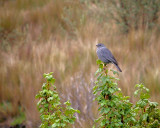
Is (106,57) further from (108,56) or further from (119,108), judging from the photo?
(119,108)

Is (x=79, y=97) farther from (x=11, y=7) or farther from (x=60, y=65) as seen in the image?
(x=11, y=7)

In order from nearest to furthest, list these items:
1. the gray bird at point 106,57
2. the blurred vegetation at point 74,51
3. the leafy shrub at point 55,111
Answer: the leafy shrub at point 55,111 < the gray bird at point 106,57 < the blurred vegetation at point 74,51

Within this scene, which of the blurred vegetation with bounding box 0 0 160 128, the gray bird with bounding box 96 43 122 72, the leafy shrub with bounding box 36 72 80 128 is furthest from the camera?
the blurred vegetation with bounding box 0 0 160 128

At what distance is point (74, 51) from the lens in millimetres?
5465

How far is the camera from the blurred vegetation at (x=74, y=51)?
412 cm

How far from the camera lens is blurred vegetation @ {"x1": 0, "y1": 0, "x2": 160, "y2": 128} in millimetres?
4121

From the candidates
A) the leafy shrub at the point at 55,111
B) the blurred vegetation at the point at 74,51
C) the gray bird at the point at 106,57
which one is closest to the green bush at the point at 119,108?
the leafy shrub at the point at 55,111

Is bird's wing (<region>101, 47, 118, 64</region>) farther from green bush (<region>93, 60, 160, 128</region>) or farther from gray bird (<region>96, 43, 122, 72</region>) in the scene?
green bush (<region>93, 60, 160, 128</region>)

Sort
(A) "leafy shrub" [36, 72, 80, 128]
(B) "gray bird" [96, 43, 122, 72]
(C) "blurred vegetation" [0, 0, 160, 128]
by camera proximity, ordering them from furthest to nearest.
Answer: (C) "blurred vegetation" [0, 0, 160, 128] < (B) "gray bird" [96, 43, 122, 72] < (A) "leafy shrub" [36, 72, 80, 128]

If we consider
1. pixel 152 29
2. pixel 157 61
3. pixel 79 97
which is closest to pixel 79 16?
pixel 152 29

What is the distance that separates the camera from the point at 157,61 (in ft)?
14.9

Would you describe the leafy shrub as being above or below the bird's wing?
below

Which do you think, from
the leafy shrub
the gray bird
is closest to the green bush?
the leafy shrub

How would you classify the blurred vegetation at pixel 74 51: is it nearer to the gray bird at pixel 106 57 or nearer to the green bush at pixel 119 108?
the gray bird at pixel 106 57
